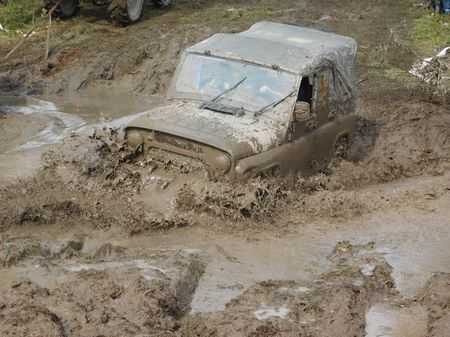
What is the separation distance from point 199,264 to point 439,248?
235 centimetres

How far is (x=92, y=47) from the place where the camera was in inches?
559

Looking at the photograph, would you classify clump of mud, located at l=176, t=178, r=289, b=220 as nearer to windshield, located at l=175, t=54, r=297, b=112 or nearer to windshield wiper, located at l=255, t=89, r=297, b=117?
windshield wiper, located at l=255, t=89, r=297, b=117

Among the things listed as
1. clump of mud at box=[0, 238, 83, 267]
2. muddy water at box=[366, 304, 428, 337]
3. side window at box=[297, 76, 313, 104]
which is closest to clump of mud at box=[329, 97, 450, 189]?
side window at box=[297, 76, 313, 104]

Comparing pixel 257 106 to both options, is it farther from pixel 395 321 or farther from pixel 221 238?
pixel 395 321

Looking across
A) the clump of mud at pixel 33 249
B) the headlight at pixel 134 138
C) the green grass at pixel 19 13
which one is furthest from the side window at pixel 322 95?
the green grass at pixel 19 13

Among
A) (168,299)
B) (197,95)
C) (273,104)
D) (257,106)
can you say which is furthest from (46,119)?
(168,299)

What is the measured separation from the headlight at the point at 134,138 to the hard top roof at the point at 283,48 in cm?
130

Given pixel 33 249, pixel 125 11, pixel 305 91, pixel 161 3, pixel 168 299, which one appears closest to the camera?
pixel 168 299

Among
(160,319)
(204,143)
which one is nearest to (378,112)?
(204,143)

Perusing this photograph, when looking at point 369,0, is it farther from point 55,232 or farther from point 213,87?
point 55,232

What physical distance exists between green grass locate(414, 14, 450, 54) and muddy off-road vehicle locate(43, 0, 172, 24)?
5.43 meters

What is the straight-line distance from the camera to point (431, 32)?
53.0 feet

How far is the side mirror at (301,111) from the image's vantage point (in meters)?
7.95

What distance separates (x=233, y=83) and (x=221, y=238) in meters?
1.75
